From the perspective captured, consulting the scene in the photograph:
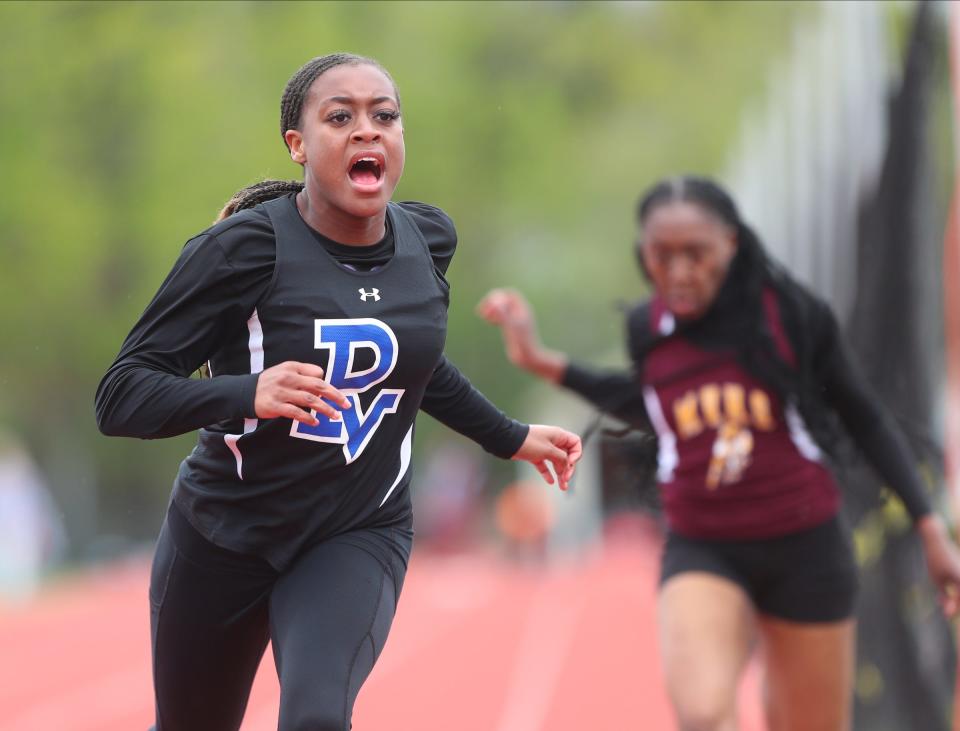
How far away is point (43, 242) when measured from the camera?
2847 cm

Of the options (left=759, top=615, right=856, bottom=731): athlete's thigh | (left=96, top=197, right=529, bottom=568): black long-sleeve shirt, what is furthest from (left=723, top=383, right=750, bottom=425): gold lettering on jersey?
(left=96, top=197, right=529, bottom=568): black long-sleeve shirt

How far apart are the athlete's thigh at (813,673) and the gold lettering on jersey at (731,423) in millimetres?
516

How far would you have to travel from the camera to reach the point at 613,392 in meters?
5.89

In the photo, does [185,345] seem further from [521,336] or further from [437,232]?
[521,336]

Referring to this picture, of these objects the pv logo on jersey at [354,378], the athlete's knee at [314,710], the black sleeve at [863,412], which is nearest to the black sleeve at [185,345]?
the pv logo on jersey at [354,378]

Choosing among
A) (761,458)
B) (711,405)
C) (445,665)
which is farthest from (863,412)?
(445,665)

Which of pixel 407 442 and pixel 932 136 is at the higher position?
pixel 932 136

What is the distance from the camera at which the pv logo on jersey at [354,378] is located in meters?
3.88

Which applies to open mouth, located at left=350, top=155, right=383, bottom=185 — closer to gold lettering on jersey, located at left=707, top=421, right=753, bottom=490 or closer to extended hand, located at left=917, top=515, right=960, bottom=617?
gold lettering on jersey, located at left=707, top=421, right=753, bottom=490

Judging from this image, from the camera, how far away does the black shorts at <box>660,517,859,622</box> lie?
17.5 ft

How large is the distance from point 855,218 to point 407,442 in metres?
4.87

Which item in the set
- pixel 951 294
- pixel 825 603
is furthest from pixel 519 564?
pixel 825 603

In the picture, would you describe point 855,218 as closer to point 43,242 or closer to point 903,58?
point 903,58

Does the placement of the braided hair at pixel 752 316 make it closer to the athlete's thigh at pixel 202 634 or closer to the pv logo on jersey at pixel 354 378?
the pv logo on jersey at pixel 354 378
